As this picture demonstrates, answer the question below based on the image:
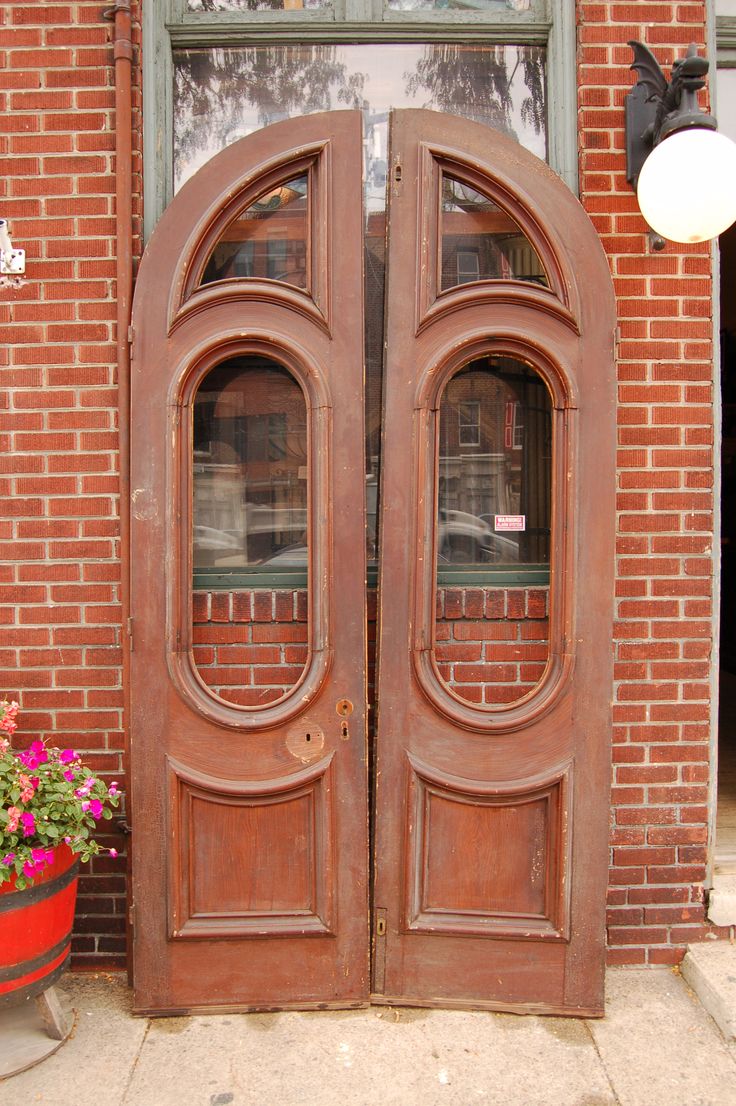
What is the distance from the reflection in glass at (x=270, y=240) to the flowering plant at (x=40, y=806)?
5.43 ft

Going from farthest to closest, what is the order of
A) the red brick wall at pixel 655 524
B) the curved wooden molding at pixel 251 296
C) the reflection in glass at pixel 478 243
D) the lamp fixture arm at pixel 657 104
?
the red brick wall at pixel 655 524 < the reflection in glass at pixel 478 243 < the curved wooden molding at pixel 251 296 < the lamp fixture arm at pixel 657 104

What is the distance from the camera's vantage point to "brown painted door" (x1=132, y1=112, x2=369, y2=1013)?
8.87ft

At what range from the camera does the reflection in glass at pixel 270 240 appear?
276 cm

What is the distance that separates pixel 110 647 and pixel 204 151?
1.84 meters

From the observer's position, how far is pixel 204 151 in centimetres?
299

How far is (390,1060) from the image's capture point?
249 cm

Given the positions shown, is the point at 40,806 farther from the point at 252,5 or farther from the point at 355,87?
the point at 252,5

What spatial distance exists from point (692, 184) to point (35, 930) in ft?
9.82

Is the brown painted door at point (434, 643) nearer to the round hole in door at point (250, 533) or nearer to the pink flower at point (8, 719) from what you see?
the round hole in door at point (250, 533)

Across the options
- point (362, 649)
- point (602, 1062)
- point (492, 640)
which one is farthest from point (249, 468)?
point (602, 1062)

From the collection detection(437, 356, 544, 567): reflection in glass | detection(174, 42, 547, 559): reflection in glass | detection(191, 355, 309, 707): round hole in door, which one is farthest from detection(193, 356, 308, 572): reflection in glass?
detection(174, 42, 547, 559): reflection in glass

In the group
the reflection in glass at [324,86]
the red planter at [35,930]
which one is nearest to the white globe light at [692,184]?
the reflection in glass at [324,86]

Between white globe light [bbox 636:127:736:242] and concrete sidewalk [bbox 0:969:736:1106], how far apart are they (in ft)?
8.28

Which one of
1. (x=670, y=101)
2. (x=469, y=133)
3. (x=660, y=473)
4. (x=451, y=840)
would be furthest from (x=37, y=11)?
(x=451, y=840)
